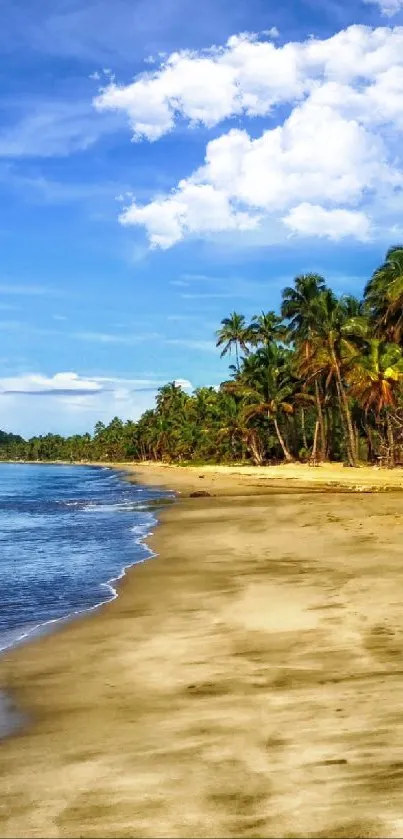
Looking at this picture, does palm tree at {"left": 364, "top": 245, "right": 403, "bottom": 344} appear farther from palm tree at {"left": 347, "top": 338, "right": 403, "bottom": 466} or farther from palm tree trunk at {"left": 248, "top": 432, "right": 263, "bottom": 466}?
palm tree trunk at {"left": 248, "top": 432, "right": 263, "bottom": 466}

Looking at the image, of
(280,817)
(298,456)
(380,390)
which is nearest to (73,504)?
(380,390)

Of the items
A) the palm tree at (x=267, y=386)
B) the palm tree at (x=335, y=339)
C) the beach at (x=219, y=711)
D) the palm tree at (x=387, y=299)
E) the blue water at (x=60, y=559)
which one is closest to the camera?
the beach at (x=219, y=711)

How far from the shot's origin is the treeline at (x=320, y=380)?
53.9 metres

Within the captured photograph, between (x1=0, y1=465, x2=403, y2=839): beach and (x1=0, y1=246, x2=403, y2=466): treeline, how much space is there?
3795 centimetres

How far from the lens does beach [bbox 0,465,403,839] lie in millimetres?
4543

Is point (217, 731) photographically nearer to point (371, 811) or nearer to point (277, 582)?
point (371, 811)

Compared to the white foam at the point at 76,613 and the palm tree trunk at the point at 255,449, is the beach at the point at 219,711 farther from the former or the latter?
the palm tree trunk at the point at 255,449

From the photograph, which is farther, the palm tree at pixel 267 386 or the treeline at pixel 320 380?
the palm tree at pixel 267 386

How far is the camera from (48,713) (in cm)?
688

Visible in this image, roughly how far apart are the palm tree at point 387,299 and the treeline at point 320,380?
0.09 metres

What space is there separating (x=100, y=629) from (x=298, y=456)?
250 ft

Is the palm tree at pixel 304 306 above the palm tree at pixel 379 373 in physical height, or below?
above

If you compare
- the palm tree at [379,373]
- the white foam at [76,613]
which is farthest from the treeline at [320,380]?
the white foam at [76,613]

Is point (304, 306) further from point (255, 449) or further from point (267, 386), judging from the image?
point (255, 449)
